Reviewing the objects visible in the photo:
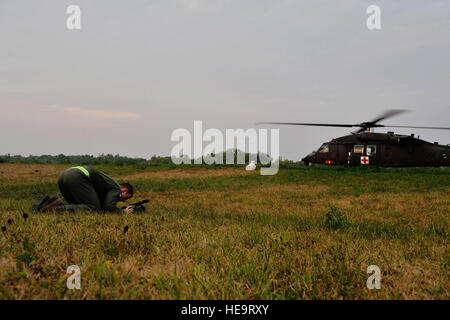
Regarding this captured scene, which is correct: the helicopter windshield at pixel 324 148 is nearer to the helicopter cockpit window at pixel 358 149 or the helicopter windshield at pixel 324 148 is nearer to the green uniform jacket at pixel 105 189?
the helicopter cockpit window at pixel 358 149

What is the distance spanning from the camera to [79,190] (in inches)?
281

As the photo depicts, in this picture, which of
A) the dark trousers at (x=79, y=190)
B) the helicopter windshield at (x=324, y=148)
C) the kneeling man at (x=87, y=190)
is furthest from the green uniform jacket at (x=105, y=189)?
the helicopter windshield at (x=324, y=148)

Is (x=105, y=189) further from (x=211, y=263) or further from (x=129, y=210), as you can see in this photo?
(x=211, y=263)

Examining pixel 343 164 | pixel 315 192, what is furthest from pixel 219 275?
pixel 343 164

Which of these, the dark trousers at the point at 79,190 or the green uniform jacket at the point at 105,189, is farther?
the green uniform jacket at the point at 105,189

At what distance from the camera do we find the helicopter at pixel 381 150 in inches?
894

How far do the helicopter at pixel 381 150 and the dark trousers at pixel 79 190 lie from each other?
60.5 feet

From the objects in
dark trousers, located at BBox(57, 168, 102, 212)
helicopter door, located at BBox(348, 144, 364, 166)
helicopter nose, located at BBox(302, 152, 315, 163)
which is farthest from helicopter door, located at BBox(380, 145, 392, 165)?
dark trousers, located at BBox(57, 168, 102, 212)

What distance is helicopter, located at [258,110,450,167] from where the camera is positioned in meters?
22.7

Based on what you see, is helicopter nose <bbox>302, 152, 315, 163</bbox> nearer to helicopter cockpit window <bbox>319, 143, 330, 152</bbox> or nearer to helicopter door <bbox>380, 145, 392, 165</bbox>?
helicopter cockpit window <bbox>319, 143, 330, 152</bbox>

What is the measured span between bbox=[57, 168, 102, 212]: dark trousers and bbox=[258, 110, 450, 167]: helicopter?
60.5 ft

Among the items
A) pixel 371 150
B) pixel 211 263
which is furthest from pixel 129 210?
pixel 371 150

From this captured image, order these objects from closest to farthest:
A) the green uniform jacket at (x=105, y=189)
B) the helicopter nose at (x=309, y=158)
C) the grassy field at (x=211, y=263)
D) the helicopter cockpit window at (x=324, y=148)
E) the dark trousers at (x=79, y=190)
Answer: the grassy field at (x=211, y=263), the dark trousers at (x=79, y=190), the green uniform jacket at (x=105, y=189), the helicopter cockpit window at (x=324, y=148), the helicopter nose at (x=309, y=158)

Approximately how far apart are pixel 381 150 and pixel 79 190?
73.1ft
